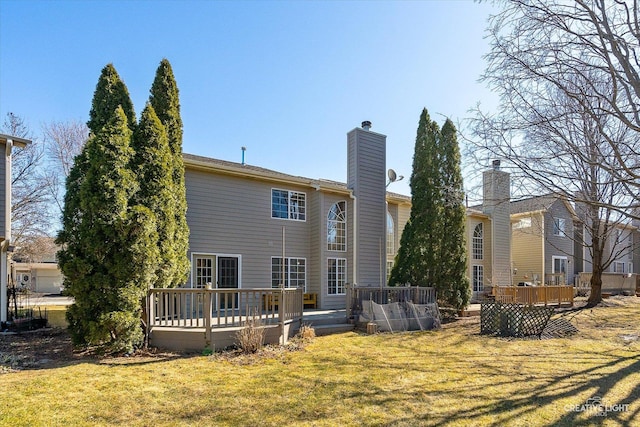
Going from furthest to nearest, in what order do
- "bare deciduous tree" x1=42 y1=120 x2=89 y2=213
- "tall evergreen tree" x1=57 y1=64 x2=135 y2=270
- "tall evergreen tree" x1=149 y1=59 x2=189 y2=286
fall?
"bare deciduous tree" x1=42 y1=120 x2=89 y2=213 → "tall evergreen tree" x1=149 y1=59 x2=189 y2=286 → "tall evergreen tree" x1=57 y1=64 x2=135 y2=270

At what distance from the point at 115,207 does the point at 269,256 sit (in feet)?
20.7

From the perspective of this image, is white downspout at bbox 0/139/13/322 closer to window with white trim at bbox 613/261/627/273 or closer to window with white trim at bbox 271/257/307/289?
window with white trim at bbox 271/257/307/289

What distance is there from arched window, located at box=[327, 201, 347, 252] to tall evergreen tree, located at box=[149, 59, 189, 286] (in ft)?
18.4

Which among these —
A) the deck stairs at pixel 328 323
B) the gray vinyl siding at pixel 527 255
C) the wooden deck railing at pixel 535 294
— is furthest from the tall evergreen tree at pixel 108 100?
the gray vinyl siding at pixel 527 255

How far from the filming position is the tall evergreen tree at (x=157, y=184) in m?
7.95

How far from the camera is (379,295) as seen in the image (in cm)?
1108

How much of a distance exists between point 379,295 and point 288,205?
184 inches

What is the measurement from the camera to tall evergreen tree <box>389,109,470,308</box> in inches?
490

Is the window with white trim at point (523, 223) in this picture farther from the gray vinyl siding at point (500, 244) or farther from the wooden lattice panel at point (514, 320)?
the wooden lattice panel at point (514, 320)

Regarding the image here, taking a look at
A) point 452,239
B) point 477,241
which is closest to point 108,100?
point 452,239

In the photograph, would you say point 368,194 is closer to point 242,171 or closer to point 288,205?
point 288,205

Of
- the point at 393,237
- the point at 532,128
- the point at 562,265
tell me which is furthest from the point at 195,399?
the point at 562,265

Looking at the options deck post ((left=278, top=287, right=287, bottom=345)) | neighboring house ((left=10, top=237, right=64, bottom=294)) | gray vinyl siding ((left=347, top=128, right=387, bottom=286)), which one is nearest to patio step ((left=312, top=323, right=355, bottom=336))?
deck post ((left=278, top=287, right=287, bottom=345))

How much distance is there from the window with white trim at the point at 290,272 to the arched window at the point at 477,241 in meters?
10.2
